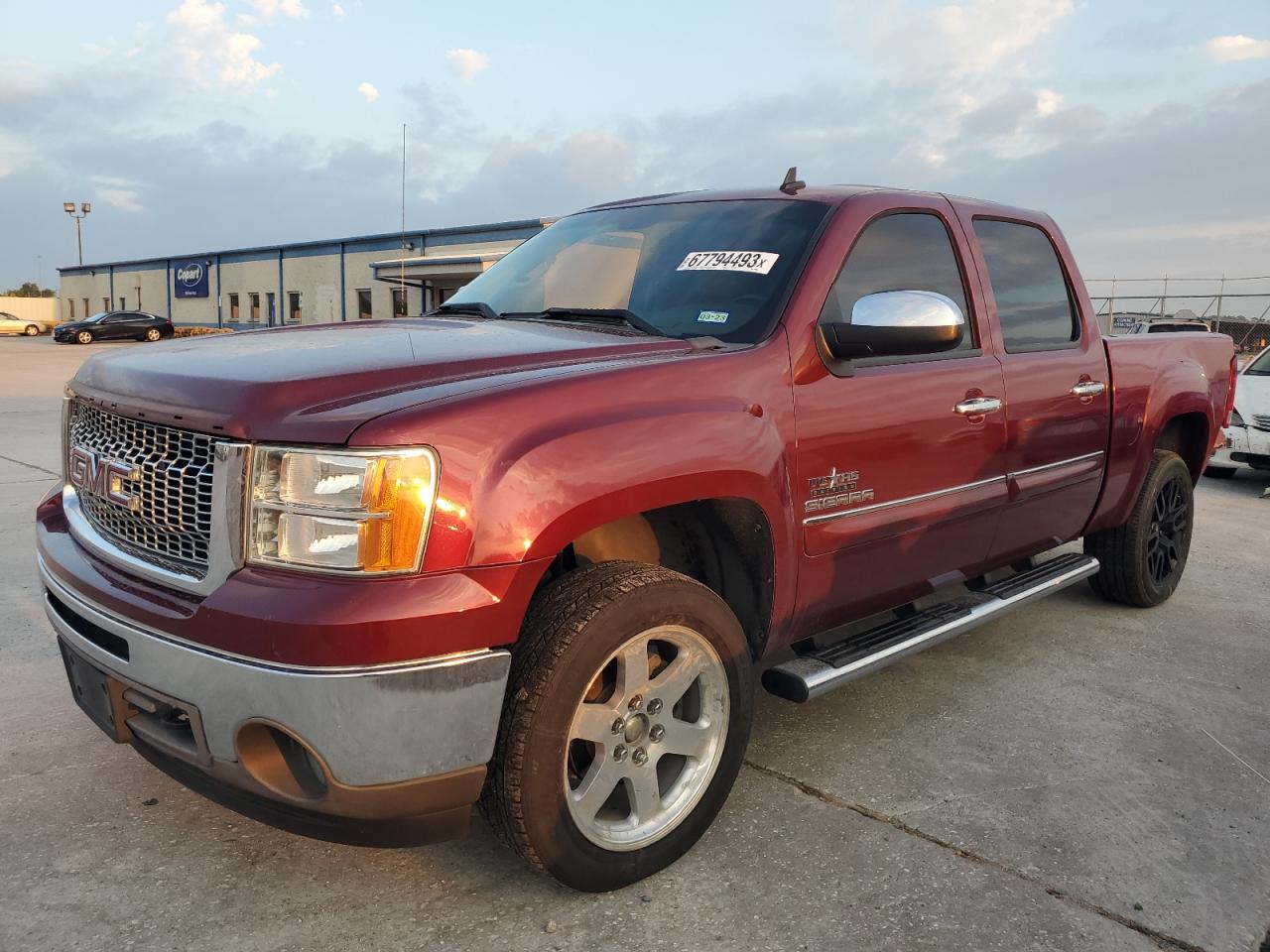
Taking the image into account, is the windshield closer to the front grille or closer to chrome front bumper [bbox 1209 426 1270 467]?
the front grille

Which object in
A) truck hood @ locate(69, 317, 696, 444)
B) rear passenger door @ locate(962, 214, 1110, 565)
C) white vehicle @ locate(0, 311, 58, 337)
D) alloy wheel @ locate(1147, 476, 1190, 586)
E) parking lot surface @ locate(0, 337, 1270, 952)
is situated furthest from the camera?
white vehicle @ locate(0, 311, 58, 337)

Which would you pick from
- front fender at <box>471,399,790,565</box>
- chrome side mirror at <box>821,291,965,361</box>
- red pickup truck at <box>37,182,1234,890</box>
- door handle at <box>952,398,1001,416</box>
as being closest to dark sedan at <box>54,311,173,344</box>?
red pickup truck at <box>37,182,1234,890</box>

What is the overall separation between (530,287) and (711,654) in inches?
64.0

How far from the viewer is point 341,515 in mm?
2008

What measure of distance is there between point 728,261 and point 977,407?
1.02 meters

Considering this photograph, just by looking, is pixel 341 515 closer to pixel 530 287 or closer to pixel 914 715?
pixel 530 287

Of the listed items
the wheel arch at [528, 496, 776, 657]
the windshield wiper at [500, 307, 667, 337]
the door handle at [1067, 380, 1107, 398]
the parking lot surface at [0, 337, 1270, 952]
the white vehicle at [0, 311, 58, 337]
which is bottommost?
the white vehicle at [0, 311, 58, 337]

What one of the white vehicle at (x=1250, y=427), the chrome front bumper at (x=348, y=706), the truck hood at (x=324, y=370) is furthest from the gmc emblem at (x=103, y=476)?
the white vehicle at (x=1250, y=427)

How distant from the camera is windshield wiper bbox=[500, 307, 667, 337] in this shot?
3062 mm

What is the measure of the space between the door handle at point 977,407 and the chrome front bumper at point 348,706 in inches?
76.6

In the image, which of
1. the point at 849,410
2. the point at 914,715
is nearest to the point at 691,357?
the point at 849,410

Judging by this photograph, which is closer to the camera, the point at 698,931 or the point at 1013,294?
the point at 698,931

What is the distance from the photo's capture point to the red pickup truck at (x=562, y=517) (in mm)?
2027

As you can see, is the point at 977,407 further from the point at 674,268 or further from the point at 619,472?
the point at 619,472
